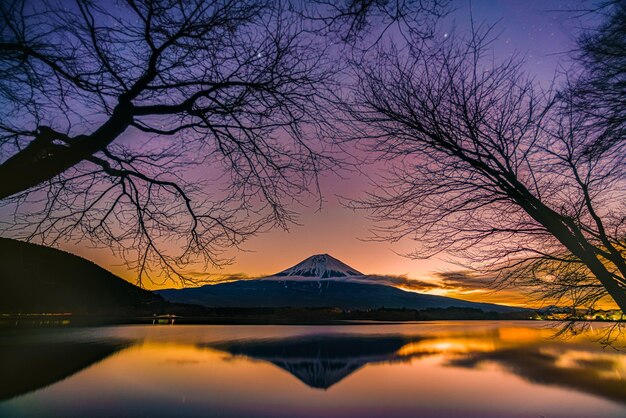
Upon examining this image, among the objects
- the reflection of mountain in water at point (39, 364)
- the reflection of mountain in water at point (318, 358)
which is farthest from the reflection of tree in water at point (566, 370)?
the reflection of mountain in water at point (39, 364)

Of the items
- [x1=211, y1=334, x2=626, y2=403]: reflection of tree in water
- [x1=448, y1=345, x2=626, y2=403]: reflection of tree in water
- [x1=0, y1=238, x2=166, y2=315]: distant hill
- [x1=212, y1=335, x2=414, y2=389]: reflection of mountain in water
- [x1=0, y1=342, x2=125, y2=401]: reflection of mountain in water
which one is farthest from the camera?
[x1=0, y1=238, x2=166, y2=315]: distant hill

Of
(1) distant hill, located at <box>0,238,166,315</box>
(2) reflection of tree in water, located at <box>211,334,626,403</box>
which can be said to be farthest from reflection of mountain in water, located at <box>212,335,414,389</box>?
(1) distant hill, located at <box>0,238,166,315</box>

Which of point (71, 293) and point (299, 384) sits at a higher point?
point (71, 293)

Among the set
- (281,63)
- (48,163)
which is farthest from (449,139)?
(48,163)

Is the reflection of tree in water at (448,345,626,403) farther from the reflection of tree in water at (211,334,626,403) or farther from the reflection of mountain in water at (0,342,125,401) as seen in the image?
the reflection of mountain in water at (0,342,125,401)

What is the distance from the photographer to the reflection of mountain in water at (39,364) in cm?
1373

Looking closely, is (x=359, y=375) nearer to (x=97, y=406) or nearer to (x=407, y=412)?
(x=407, y=412)

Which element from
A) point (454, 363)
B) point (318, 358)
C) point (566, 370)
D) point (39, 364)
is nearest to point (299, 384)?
point (318, 358)

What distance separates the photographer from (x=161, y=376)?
50.4ft

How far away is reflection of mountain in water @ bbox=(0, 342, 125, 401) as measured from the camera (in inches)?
Result: 540

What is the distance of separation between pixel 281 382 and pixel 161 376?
4.73 metres

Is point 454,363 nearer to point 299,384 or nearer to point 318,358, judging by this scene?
point 318,358

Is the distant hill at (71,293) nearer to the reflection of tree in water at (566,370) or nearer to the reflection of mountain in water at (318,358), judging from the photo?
the reflection of mountain in water at (318,358)

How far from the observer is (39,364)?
1838cm
